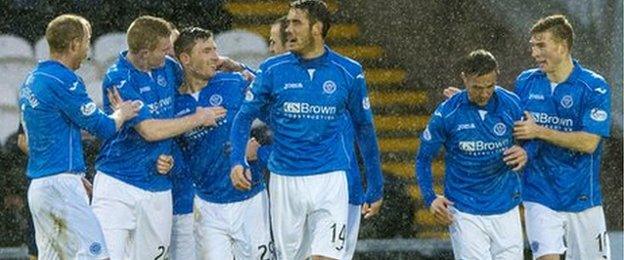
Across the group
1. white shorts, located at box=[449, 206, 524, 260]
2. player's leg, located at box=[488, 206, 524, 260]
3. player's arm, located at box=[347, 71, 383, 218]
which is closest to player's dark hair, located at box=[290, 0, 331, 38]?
player's arm, located at box=[347, 71, 383, 218]

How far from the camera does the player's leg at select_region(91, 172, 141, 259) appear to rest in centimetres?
1194

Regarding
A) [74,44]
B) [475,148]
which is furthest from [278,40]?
[74,44]

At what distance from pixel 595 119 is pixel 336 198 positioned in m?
1.86

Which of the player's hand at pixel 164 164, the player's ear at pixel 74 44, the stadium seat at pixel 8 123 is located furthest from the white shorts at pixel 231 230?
the stadium seat at pixel 8 123

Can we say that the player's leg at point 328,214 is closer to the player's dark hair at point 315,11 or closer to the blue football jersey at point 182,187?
the player's dark hair at point 315,11

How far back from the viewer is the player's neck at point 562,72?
41.0ft

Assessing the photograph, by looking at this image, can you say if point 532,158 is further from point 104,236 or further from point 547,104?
point 104,236

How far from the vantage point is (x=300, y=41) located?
1155cm

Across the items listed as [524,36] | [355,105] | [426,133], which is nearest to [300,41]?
[355,105]

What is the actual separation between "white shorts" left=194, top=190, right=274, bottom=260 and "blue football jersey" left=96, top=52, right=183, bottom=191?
39cm

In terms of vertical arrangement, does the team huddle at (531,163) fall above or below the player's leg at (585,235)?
above

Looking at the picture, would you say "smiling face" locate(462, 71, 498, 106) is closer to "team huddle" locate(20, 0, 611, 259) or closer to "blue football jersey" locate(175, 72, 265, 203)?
"team huddle" locate(20, 0, 611, 259)

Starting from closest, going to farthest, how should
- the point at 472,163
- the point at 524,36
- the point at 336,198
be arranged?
the point at 336,198 → the point at 472,163 → the point at 524,36

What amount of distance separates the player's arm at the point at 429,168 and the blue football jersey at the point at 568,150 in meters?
0.55
